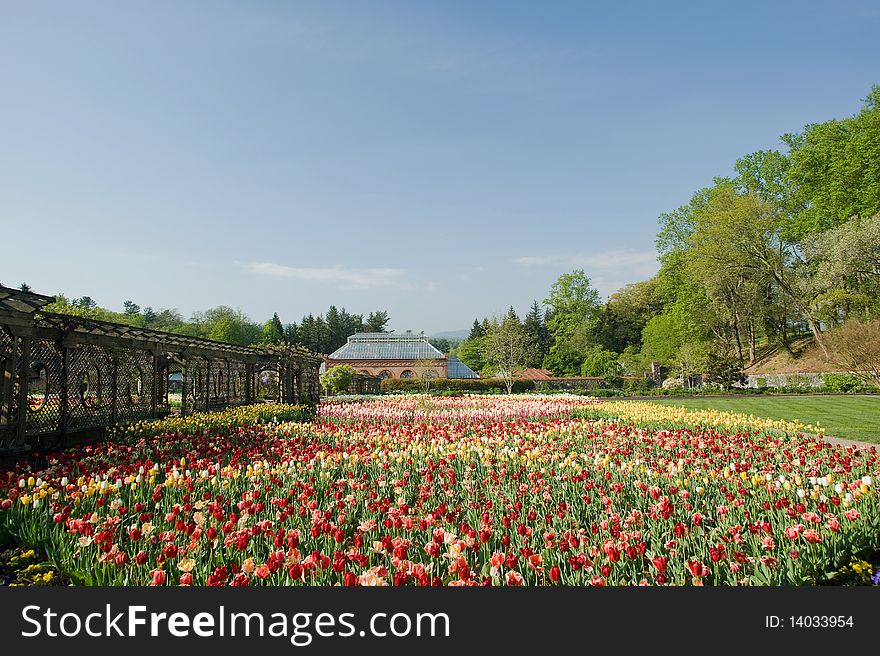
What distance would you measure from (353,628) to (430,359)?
49.7 metres

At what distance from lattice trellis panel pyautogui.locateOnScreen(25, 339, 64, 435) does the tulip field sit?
2054mm

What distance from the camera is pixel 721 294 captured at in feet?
129

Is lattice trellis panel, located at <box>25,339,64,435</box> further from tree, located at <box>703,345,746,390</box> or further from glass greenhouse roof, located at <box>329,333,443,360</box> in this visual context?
glass greenhouse roof, located at <box>329,333,443,360</box>

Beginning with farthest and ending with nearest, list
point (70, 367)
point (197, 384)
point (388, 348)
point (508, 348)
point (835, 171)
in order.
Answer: point (388, 348), point (508, 348), point (835, 171), point (197, 384), point (70, 367)

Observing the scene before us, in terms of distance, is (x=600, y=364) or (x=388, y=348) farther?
(x=388, y=348)

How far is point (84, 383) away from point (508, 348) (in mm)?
30113

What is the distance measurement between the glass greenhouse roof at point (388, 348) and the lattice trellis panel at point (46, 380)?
1754 inches

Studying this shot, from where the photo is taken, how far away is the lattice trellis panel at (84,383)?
9672 millimetres

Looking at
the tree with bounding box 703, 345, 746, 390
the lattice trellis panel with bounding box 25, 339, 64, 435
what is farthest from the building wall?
the lattice trellis panel with bounding box 25, 339, 64, 435

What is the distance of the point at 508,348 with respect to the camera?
125 feet

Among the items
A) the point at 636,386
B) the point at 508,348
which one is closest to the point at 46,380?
the point at 508,348

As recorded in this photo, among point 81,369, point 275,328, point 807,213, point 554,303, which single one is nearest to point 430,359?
point 554,303

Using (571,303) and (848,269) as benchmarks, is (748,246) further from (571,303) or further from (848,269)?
(571,303)

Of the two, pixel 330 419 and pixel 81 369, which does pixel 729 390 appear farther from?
pixel 81 369
